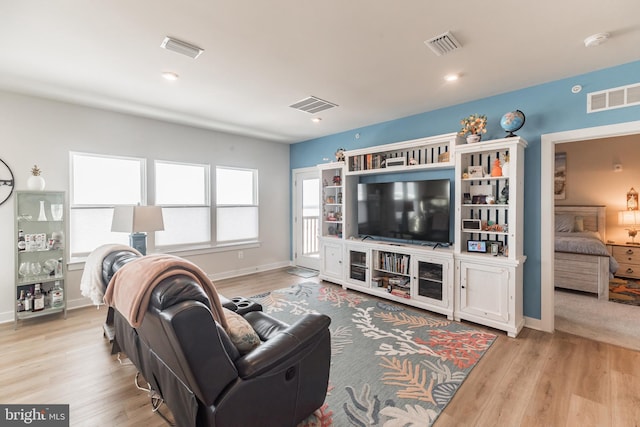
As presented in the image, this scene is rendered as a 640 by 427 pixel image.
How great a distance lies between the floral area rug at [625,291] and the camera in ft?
13.1

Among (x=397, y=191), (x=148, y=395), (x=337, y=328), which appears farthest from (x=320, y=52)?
(x=148, y=395)

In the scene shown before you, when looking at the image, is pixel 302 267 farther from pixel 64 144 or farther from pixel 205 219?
pixel 64 144

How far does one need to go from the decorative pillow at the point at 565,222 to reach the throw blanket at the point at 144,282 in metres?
6.48

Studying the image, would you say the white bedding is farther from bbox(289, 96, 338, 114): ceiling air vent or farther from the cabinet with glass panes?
the cabinet with glass panes

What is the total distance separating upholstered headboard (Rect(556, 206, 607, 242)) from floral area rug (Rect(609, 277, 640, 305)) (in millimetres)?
912

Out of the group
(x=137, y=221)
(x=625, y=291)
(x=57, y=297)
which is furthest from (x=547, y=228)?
(x=57, y=297)

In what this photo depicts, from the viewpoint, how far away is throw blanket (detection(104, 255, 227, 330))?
4.60 ft

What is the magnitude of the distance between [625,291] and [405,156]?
12.9 feet

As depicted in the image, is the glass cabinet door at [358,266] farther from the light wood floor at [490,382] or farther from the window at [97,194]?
the window at [97,194]

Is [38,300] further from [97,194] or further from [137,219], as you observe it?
[137,219]

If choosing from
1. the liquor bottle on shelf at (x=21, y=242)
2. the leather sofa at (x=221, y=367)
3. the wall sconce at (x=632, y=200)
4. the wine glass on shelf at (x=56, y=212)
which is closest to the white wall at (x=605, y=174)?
the wall sconce at (x=632, y=200)

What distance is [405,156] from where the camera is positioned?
427 centimetres

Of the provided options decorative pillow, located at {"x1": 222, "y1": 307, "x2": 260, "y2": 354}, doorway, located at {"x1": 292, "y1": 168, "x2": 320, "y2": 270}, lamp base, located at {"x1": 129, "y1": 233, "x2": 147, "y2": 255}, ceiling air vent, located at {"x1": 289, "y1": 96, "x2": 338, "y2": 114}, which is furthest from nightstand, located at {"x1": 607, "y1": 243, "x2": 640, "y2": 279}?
lamp base, located at {"x1": 129, "y1": 233, "x2": 147, "y2": 255}

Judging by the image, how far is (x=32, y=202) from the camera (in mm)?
3443
